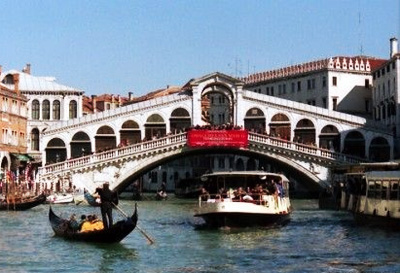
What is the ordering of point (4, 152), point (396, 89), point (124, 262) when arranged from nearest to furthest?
point (124, 262) → point (4, 152) → point (396, 89)

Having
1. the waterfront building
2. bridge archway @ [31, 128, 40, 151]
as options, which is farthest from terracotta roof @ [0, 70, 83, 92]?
the waterfront building

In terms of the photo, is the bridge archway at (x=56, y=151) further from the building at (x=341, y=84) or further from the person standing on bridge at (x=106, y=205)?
the person standing on bridge at (x=106, y=205)

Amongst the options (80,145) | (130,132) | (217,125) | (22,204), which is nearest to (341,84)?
(217,125)

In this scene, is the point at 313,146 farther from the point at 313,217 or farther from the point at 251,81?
the point at 251,81

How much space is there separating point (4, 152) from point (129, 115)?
5.04m

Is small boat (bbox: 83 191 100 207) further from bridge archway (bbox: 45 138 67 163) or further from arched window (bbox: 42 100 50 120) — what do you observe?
arched window (bbox: 42 100 50 120)

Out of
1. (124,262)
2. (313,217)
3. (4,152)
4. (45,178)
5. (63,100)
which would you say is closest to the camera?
(124,262)

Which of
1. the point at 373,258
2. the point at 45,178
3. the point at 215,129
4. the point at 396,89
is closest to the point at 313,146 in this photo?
the point at 215,129

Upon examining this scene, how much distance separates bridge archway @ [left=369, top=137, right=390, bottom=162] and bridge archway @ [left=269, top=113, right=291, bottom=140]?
316cm

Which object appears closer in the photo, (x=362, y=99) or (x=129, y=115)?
(x=129, y=115)

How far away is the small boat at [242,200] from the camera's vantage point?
18547mm

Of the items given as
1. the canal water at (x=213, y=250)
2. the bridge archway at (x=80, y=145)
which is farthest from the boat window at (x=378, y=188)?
the bridge archway at (x=80, y=145)

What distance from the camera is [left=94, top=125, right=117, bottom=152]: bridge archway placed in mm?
36250

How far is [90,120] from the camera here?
3622 cm
